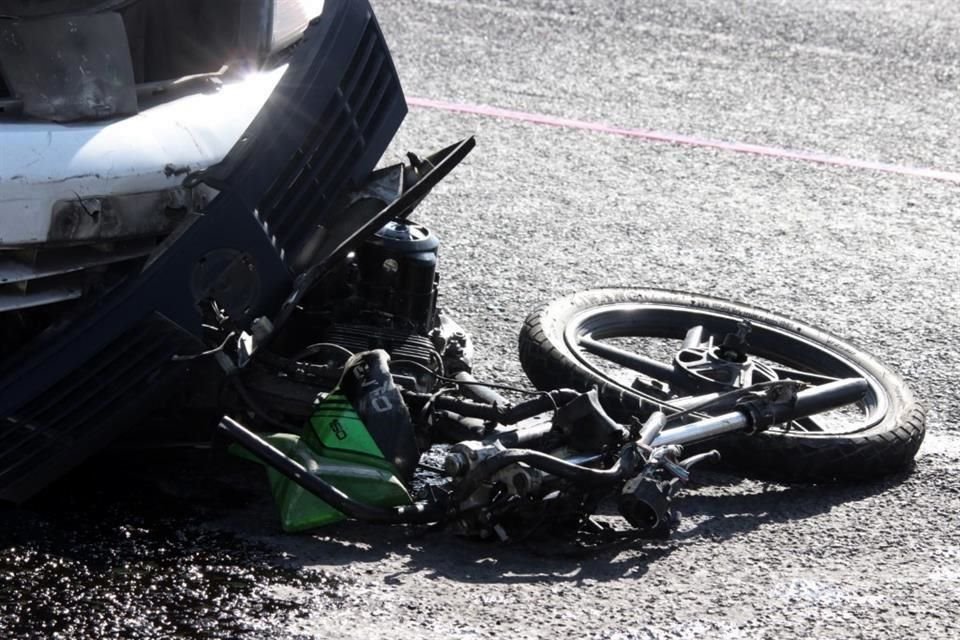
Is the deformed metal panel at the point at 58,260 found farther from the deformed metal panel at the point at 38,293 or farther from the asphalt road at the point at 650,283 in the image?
the asphalt road at the point at 650,283

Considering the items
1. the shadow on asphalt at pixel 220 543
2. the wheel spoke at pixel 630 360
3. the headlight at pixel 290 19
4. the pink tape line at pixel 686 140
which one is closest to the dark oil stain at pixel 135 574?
the shadow on asphalt at pixel 220 543

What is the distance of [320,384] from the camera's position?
4473 millimetres

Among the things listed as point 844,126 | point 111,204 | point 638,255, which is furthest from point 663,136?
point 111,204

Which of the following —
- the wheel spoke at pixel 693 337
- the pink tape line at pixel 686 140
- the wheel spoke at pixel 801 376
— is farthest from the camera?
the pink tape line at pixel 686 140

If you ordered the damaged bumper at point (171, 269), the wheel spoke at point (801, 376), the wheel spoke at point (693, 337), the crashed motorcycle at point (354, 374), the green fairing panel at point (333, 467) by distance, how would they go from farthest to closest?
the wheel spoke at point (693, 337) < the wheel spoke at point (801, 376) < the green fairing panel at point (333, 467) < the crashed motorcycle at point (354, 374) < the damaged bumper at point (171, 269)

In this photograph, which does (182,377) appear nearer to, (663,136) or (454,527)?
(454,527)

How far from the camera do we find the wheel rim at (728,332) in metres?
5.28

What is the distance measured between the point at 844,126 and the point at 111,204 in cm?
634

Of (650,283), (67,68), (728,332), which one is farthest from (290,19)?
(650,283)

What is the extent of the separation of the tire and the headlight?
1224mm

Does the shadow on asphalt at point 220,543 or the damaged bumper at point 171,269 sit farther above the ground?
the damaged bumper at point 171,269

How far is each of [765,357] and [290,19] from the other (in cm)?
202

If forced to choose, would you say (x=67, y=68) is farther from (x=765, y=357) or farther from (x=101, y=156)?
(x=765, y=357)

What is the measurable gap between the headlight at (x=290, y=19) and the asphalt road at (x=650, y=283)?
1342 millimetres
